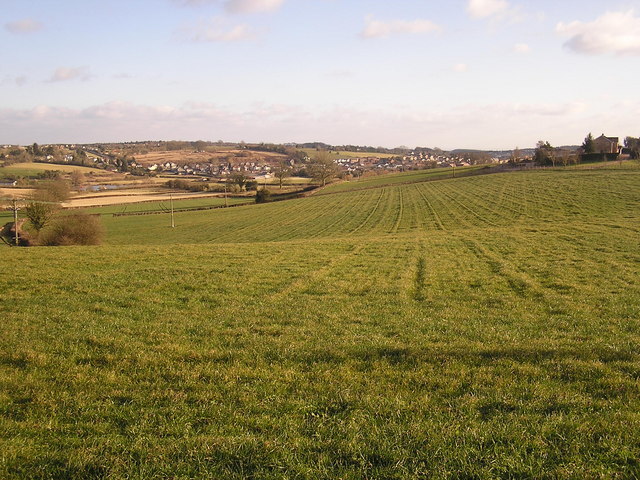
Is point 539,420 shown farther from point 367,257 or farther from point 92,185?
point 92,185

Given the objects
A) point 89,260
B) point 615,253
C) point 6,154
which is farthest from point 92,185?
point 615,253

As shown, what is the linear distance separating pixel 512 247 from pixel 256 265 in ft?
57.2

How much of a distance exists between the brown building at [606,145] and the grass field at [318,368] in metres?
124

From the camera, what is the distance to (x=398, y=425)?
680cm

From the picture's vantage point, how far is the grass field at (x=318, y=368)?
6039 millimetres

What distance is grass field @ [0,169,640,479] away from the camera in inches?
238

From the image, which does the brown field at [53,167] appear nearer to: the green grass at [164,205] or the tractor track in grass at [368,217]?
the green grass at [164,205]

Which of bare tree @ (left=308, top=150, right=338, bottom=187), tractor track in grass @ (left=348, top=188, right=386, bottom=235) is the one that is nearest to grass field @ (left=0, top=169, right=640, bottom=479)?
tractor track in grass @ (left=348, top=188, right=386, bottom=235)

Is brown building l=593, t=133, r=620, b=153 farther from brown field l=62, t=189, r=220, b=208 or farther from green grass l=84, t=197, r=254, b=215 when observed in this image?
brown field l=62, t=189, r=220, b=208

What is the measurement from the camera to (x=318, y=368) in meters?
9.41

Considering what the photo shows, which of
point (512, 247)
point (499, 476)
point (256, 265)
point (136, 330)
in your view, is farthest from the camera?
point (512, 247)

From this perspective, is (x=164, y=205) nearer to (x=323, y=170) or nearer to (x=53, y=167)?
(x=323, y=170)

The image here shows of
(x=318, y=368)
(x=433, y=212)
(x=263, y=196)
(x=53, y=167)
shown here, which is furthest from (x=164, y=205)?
(x=318, y=368)

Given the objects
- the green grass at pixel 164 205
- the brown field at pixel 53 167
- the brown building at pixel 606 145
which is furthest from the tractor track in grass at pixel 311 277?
the brown field at pixel 53 167
